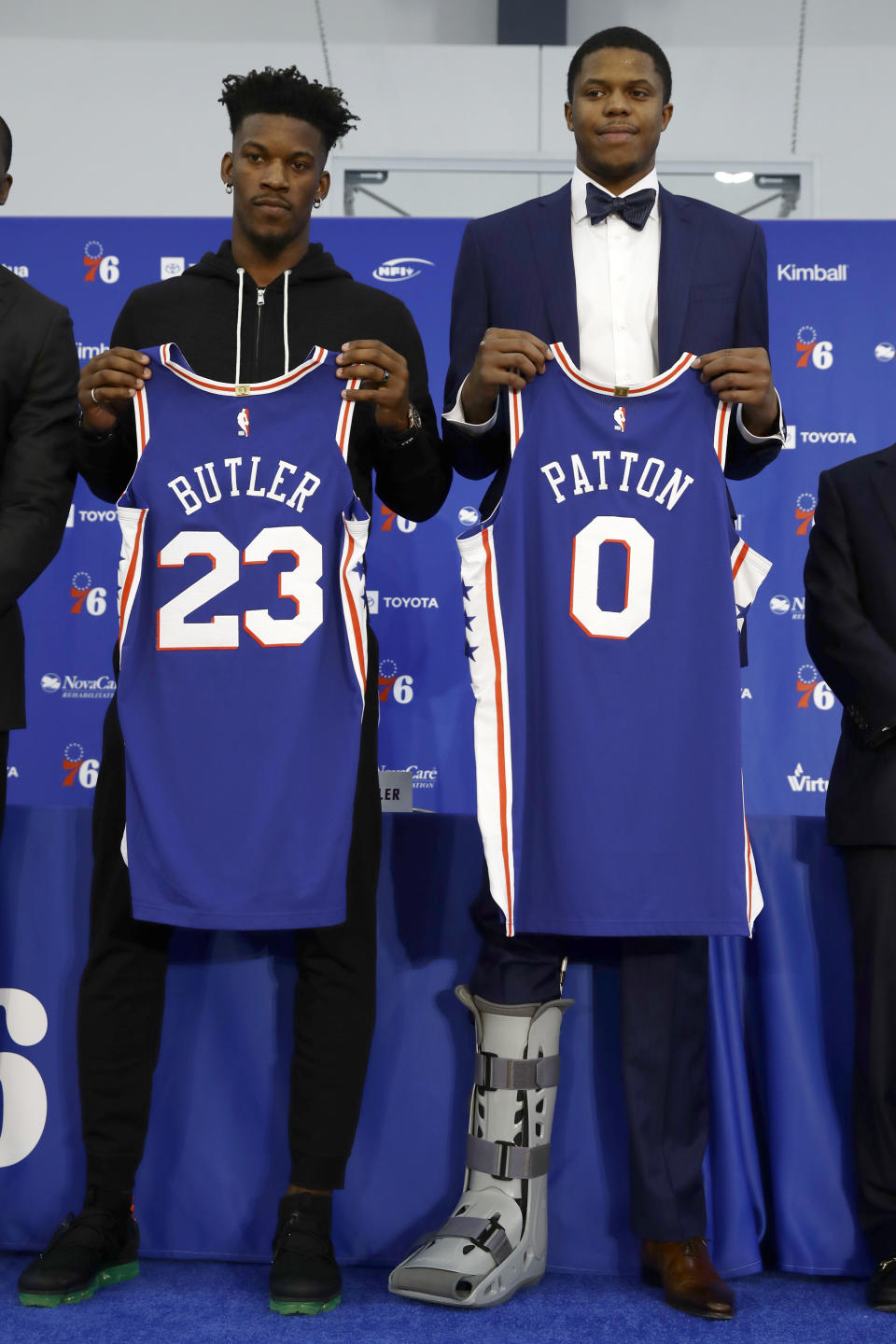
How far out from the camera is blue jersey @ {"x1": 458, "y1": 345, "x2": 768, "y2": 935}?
175 centimetres

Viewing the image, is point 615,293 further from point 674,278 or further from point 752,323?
point 752,323

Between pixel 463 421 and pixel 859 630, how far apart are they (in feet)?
2.33

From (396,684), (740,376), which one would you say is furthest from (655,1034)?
(396,684)

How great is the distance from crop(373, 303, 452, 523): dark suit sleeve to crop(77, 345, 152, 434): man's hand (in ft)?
1.23

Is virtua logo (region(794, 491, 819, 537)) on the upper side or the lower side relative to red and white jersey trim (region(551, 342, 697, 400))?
upper

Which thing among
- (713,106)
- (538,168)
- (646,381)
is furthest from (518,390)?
(713,106)

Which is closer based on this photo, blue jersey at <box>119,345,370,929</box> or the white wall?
blue jersey at <box>119,345,370,929</box>

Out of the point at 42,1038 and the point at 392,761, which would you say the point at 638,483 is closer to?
the point at 42,1038

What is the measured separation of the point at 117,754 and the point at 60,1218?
791 mm

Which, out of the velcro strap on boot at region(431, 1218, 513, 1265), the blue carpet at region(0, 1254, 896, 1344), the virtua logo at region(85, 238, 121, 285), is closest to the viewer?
the blue carpet at region(0, 1254, 896, 1344)

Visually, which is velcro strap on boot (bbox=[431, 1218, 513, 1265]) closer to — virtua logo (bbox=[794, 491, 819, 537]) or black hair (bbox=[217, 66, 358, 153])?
black hair (bbox=[217, 66, 358, 153])

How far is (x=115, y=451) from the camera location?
191 cm

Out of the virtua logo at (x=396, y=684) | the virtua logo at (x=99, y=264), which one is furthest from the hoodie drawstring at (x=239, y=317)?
the virtua logo at (x=99, y=264)

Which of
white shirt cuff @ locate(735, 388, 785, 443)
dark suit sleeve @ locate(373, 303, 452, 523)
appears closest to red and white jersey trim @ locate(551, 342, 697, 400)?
white shirt cuff @ locate(735, 388, 785, 443)
